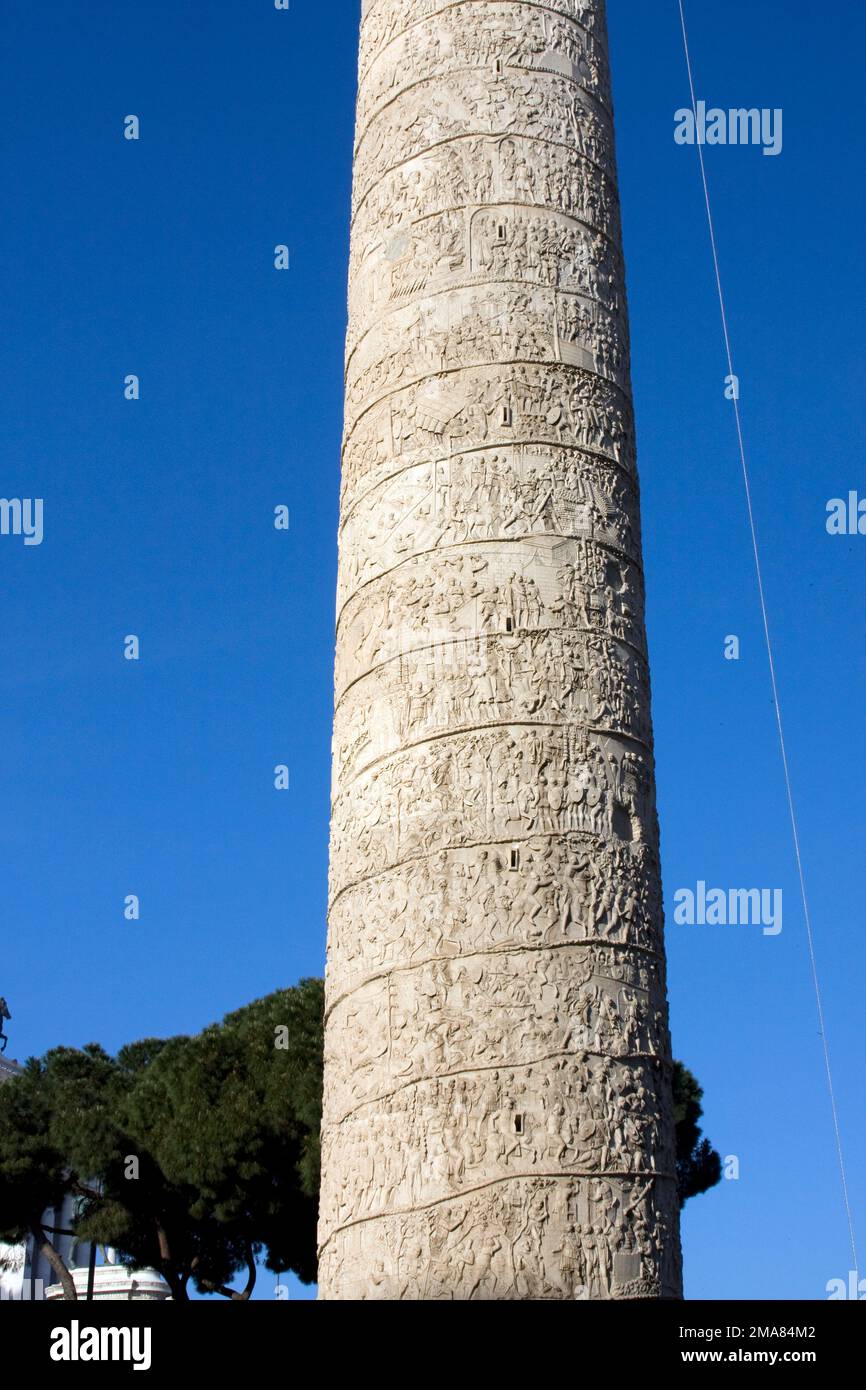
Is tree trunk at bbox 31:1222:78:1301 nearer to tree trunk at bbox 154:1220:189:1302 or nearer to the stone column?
tree trunk at bbox 154:1220:189:1302

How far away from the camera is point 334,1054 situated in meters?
4.48

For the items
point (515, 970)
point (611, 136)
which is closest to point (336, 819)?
point (515, 970)

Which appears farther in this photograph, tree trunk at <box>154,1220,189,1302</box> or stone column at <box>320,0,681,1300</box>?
tree trunk at <box>154,1220,189,1302</box>

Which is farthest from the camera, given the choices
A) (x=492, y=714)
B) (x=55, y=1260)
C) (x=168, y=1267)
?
(x=55, y=1260)

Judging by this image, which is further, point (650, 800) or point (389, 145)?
point (389, 145)

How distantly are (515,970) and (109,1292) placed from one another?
57.1 ft

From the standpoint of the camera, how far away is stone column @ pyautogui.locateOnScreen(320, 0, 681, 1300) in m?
3.99

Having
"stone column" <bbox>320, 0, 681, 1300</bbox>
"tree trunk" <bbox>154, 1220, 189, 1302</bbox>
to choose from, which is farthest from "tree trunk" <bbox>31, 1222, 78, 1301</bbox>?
"stone column" <bbox>320, 0, 681, 1300</bbox>

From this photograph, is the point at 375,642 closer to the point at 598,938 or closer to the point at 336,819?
the point at 336,819

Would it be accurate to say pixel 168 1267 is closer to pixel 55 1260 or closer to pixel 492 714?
pixel 55 1260

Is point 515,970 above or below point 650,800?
below

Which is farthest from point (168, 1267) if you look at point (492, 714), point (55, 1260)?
point (492, 714)

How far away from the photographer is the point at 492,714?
14.5 feet

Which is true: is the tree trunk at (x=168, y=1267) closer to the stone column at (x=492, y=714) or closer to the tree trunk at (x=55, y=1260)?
the tree trunk at (x=55, y=1260)
